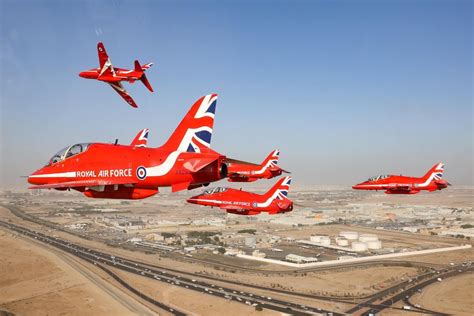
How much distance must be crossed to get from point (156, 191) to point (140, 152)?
2.68 m

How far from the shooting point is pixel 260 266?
315 ft

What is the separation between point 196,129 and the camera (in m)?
24.8

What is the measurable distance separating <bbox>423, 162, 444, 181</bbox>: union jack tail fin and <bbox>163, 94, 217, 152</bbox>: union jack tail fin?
57.1 metres

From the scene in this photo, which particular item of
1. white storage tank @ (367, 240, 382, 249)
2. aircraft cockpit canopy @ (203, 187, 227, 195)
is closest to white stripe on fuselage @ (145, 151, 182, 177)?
aircraft cockpit canopy @ (203, 187, 227, 195)

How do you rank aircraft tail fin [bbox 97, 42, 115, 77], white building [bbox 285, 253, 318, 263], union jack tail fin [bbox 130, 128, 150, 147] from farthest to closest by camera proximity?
white building [bbox 285, 253, 318, 263], aircraft tail fin [bbox 97, 42, 115, 77], union jack tail fin [bbox 130, 128, 150, 147]

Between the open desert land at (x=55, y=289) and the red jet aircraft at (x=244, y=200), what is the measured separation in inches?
793

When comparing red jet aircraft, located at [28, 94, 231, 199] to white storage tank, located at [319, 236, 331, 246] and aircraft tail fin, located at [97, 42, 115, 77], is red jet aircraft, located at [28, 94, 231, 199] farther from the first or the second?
white storage tank, located at [319, 236, 331, 246]

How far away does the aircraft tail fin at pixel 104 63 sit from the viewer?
1550 inches

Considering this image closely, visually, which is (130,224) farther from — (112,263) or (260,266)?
(260,266)

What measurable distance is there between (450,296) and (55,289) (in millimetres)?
72064

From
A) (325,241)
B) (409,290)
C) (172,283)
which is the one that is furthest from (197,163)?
(325,241)

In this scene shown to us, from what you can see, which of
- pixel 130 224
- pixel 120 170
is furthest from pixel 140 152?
pixel 130 224

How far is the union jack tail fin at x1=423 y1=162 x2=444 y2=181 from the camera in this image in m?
69.9

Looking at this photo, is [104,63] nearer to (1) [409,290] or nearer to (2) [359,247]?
(1) [409,290]
